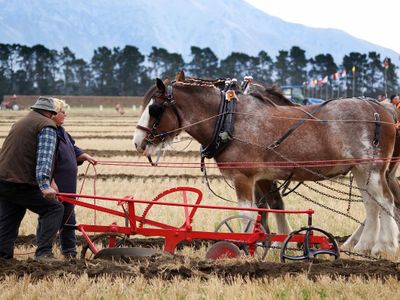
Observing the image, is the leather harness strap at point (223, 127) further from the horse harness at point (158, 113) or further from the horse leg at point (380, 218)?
the horse leg at point (380, 218)

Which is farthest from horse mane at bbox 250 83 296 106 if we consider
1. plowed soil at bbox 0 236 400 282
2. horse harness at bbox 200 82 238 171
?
plowed soil at bbox 0 236 400 282

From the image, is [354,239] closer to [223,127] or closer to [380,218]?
[380,218]

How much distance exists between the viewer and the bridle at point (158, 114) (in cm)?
763

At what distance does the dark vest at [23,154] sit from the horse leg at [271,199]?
2711mm

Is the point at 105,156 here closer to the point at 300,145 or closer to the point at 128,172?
the point at 128,172

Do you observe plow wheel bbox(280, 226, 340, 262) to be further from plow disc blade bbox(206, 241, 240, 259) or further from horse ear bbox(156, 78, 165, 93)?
horse ear bbox(156, 78, 165, 93)

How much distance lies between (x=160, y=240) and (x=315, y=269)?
9.21 ft

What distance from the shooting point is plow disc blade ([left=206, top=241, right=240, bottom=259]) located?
671 cm

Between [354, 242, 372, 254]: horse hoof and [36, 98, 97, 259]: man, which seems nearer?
[36, 98, 97, 259]: man

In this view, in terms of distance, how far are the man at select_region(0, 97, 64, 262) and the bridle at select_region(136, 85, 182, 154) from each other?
1.26 m

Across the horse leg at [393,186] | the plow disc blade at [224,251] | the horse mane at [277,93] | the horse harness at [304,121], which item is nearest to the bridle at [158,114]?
the horse harness at [304,121]

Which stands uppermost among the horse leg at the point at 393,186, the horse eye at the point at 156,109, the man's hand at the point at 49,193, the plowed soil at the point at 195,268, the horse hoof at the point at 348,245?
the horse eye at the point at 156,109

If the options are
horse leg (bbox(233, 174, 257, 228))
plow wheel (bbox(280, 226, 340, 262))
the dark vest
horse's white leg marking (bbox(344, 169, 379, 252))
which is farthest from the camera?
horse's white leg marking (bbox(344, 169, 379, 252))

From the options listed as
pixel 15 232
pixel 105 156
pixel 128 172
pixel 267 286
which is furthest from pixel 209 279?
pixel 105 156
